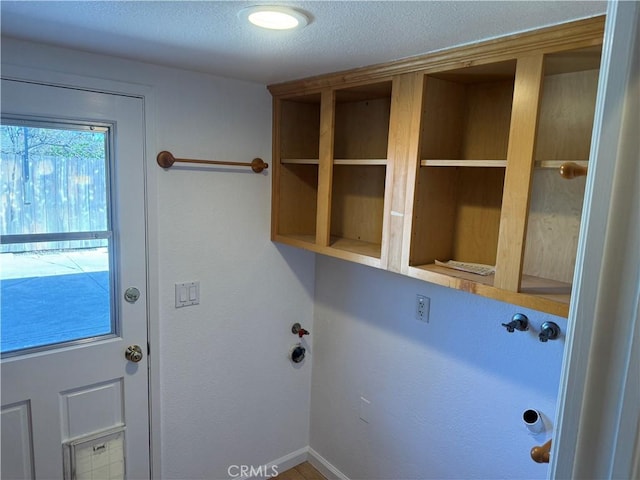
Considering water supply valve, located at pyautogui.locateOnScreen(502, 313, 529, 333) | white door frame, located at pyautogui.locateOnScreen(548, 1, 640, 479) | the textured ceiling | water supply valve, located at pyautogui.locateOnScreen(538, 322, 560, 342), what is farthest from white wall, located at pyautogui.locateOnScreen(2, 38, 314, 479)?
white door frame, located at pyautogui.locateOnScreen(548, 1, 640, 479)

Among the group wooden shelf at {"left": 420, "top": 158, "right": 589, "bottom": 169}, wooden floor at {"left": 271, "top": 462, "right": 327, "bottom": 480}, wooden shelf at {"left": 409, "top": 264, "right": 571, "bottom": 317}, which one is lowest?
wooden floor at {"left": 271, "top": 462, "right": 327, "bottom": 480}

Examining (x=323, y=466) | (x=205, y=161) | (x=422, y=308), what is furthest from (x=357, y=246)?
(x=323, y=466)

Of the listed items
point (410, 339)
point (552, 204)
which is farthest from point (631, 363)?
point (410, 339)

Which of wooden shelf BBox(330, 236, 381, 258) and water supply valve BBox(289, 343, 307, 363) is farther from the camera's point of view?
water supply valve BBox(289, 343, 307, 363)

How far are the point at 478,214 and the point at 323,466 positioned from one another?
181 centimetres

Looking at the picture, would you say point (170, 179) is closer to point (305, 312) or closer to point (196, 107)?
point (196, 107)

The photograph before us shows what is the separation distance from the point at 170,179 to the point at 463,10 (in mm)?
1362

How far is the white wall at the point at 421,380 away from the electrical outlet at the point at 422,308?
0.03 meters

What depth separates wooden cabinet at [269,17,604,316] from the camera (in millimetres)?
1268

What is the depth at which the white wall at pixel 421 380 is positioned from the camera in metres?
1.67

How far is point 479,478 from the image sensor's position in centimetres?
182

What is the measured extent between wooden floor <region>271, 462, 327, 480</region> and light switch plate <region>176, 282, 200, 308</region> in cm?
125

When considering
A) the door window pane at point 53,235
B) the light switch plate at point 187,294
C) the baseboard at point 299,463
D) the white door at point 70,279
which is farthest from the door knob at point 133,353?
the baseboard at point 299,463

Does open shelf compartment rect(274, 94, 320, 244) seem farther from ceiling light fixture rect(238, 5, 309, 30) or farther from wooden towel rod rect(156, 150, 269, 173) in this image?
ceiling light fixture rect(238, 5, 309, 30)
